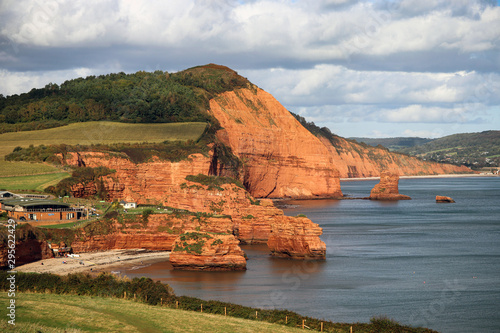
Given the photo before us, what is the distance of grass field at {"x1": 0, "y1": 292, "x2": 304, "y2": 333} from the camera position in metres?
37.5

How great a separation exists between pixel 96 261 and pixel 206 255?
43.9 ft

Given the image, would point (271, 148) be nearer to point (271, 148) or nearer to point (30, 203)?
point (271, 148)

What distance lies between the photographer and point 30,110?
155625 mm

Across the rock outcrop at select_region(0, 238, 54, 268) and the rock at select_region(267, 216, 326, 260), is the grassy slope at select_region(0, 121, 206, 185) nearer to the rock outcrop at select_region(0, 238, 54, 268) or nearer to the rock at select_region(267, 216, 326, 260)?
the rock outcrop at select_region(0, 238, 54, 268)

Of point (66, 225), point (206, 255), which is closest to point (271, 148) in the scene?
point (66, 225)

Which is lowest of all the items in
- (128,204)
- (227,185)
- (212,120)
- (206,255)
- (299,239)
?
(206,255)

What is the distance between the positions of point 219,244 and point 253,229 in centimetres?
2591

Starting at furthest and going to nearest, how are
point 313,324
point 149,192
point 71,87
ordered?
1. point 71,87
2. point 149,192
3. point 313,324

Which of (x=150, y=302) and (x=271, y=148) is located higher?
(x=271, y=148)

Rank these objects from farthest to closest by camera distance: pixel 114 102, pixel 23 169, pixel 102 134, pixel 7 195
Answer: pixel 114 102
pixel 102 134
pixel 23 169
pixel 7 195

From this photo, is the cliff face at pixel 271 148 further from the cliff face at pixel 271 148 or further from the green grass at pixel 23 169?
the green grass at pixel 23 169

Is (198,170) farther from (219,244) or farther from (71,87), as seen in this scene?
(71,87)

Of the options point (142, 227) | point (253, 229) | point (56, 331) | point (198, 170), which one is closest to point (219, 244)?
point (142, 227)

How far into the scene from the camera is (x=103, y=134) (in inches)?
5571
